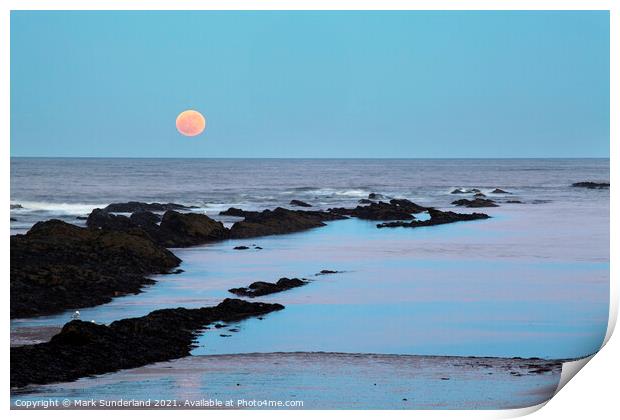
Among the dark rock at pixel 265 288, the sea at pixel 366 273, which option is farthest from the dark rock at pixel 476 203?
the dark rock at pixel 265 288

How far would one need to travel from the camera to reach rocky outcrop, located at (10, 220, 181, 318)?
681 cm

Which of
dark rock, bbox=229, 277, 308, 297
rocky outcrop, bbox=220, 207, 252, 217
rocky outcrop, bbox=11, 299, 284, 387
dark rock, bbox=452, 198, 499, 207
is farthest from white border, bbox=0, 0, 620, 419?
dark rock, bbox=452, 198, 499, 207

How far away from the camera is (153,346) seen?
19.4 feet

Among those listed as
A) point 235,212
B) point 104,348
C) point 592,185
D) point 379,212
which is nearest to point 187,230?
point 235,212

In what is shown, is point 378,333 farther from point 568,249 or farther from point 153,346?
point 568,249

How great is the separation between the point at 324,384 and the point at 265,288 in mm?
1938

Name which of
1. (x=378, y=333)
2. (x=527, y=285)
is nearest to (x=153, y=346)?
(x=378, y=333)

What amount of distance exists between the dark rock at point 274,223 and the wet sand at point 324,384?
4.02 metres

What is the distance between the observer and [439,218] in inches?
479

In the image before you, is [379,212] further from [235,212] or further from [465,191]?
[465,191]

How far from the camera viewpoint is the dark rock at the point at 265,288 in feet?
24.1

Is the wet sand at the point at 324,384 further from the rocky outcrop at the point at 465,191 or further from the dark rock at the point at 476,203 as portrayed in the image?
the rocky outcrop at the point at 465,191

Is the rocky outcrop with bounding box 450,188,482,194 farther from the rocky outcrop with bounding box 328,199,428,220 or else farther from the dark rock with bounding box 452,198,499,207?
the rocky outcrop with bounding box 328,199,428,220
